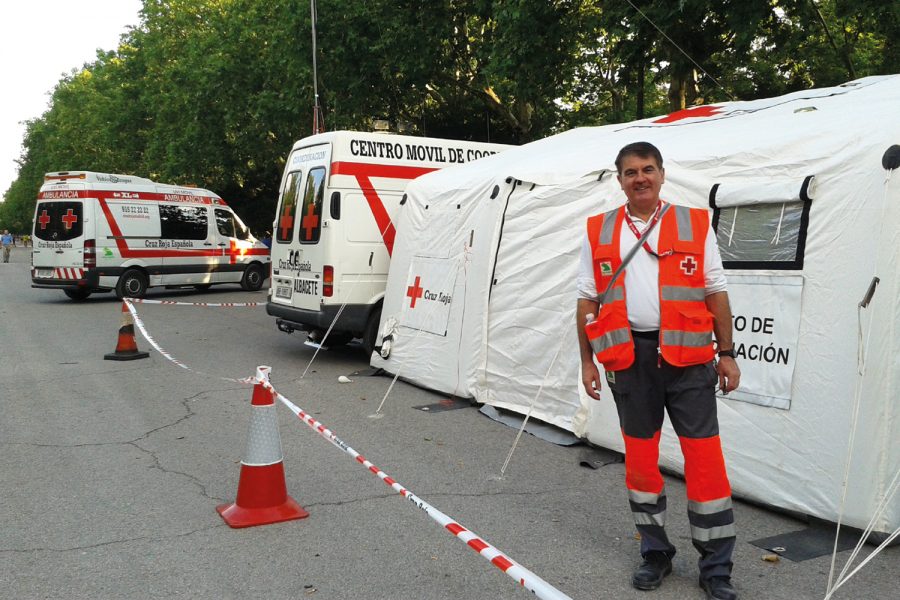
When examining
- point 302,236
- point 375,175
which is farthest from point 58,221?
point 375,175

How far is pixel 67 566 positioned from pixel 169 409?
3619 mm

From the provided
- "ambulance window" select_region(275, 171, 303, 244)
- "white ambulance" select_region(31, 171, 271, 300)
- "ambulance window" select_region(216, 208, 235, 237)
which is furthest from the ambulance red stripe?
"ambulance window" select_region(216, 208, 235, 237)

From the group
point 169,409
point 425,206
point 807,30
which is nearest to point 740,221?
point 425,206

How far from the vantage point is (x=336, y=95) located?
19344 mm

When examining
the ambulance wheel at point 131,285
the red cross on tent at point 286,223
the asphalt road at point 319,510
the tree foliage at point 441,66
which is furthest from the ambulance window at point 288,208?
the ambulance wheel at point 131,285

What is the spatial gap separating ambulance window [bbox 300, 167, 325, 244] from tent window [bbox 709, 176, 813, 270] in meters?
5.67

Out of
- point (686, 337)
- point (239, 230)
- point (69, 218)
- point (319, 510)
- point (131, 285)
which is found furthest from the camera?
point (239, 230)

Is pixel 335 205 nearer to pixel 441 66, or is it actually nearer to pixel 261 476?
pixel 261 476

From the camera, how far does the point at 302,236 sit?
33.2ft

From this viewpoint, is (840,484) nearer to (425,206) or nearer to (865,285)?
(865,285)

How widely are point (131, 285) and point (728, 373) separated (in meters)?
17.7

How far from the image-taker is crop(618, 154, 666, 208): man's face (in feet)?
11.5

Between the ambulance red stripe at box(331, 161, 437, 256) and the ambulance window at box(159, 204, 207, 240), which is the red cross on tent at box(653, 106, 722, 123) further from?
the ambulance window at box(159, 204, 207, 240)

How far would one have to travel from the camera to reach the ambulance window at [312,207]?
975 cm
